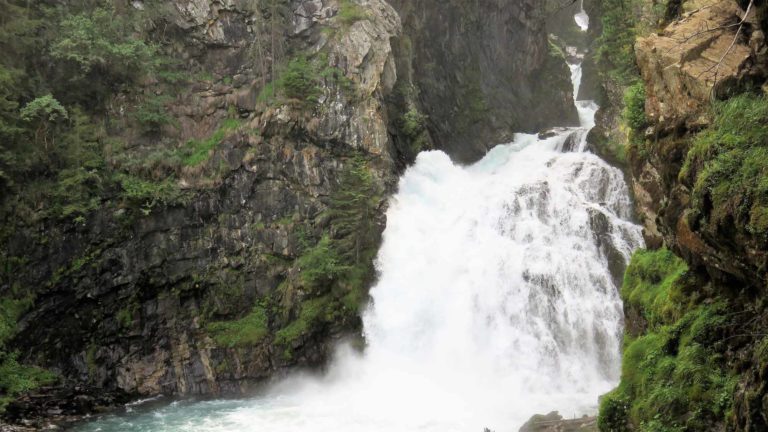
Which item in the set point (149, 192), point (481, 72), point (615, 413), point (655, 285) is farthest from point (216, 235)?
point (481, 72)

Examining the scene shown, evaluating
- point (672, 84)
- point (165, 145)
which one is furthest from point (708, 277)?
point (165, 145)

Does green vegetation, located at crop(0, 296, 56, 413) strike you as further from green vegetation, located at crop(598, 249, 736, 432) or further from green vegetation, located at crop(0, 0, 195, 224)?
green vegetation, located at crop(598, 249, 736, 432)

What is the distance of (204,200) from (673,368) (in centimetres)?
1794

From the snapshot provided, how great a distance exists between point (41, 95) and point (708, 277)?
22141mm

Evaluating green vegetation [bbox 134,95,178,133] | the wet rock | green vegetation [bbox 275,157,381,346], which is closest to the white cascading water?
green vegetation [bbox 275,157,381,346]

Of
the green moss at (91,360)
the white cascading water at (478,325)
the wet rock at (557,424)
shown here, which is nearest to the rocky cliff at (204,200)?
the green moss at (91,360)

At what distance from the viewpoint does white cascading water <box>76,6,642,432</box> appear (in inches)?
652

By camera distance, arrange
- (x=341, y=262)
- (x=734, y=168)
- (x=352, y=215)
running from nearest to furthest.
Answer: (x=734, y=168) → (x=341, y=262) → (x=352, y=215)

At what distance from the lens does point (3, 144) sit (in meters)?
19.6

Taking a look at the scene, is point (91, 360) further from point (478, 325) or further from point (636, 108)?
point (636, 108)

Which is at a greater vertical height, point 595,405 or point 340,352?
point 340,352

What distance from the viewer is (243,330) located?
20797 millimetres

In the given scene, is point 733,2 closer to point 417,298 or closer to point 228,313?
point 417,298

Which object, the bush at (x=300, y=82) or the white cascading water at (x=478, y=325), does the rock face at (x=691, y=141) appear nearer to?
the white cascading water at (x=478, y=325)
